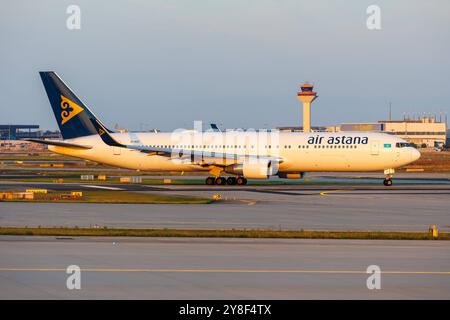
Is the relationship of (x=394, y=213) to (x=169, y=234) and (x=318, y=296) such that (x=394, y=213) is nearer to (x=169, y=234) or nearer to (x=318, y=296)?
(x=169, y=234)

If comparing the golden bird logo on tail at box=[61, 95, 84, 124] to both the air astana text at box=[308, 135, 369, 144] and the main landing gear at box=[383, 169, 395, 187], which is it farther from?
the main landing gear at box=[383, 169, 395, 187]

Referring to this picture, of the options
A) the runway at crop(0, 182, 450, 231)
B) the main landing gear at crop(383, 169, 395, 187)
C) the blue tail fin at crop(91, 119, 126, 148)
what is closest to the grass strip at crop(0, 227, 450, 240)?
the runway at crop(0, 182, 450, 231)

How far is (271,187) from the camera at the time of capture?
60031mm

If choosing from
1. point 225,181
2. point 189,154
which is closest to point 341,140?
point 225,181

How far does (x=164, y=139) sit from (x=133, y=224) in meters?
34.6

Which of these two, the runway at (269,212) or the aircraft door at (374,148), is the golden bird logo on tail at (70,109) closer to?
the runway at (269,212)

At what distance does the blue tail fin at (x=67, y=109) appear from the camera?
6494 centimetres

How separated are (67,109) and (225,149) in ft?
45.9

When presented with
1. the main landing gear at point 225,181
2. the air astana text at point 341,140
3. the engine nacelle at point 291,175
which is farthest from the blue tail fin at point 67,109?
the air astana text at point 341,140

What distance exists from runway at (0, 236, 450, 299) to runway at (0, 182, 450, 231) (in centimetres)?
573

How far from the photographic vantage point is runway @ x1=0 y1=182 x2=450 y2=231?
108ft

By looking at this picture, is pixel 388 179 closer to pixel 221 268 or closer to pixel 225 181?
pixel 225 181

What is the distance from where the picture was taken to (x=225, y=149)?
65500 mm
